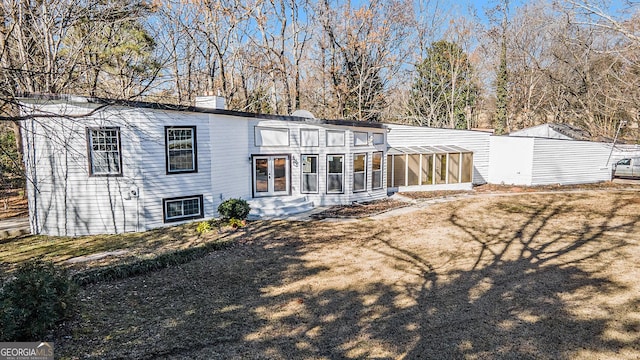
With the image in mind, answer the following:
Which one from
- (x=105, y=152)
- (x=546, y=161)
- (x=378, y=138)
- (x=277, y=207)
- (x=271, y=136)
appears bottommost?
(x=277, y=207)

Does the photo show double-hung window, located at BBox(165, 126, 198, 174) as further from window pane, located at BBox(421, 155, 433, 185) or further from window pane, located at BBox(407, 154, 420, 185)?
window pane, located at BBox(421, 155, 433, 185)

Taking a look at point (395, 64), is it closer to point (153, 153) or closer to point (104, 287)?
point (153, 153)

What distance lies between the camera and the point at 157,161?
12.7 m

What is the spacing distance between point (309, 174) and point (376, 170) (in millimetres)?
3342

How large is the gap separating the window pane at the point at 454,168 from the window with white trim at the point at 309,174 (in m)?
7.94

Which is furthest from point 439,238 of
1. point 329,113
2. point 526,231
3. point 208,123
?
point 329,113

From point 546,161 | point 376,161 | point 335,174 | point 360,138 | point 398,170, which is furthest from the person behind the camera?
point 546,161

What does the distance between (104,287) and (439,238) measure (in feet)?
29.3

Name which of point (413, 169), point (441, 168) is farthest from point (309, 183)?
point (441, 168)

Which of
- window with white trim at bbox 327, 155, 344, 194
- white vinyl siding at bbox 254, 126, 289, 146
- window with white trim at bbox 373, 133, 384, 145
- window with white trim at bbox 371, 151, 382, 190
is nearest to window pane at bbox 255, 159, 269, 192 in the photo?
white vinyl siding at bbox 254, 126, 289, 146

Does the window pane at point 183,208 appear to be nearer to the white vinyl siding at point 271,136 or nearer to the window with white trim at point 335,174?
the white vinyl siding at point 271,136

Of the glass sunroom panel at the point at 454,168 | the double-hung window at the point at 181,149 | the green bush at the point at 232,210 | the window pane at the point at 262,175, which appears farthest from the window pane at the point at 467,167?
the double-hung window at the point at 181,149

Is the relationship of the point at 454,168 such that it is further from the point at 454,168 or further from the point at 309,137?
the point at 309,137

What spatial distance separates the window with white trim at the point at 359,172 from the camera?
16.8m
